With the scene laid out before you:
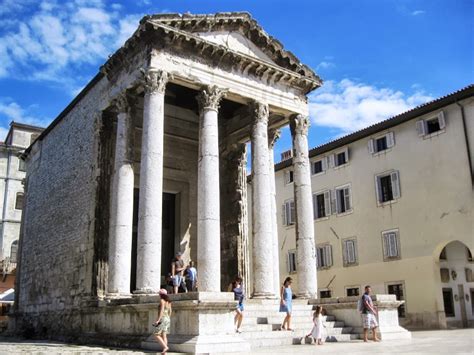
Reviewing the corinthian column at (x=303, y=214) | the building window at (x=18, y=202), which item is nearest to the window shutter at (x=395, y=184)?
the corinthian column at (x=303, y=214)

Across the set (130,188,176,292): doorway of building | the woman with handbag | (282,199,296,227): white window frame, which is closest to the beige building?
(282,199,296,227): white window frame

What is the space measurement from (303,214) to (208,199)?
153 inches

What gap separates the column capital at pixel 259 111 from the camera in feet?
53.4

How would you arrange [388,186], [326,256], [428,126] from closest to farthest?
[428,126]
[388,186]
[326,256]

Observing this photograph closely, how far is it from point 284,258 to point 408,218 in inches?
365

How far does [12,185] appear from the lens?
37.7 meters

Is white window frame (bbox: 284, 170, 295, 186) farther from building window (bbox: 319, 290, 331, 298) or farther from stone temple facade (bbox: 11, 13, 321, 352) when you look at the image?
stone temple facade (bbox: 11, 13, 321, 352)

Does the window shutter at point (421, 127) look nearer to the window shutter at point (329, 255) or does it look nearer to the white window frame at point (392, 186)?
the white window frame at point (392, 186)

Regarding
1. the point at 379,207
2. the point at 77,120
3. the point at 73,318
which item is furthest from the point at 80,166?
the point at 379,207

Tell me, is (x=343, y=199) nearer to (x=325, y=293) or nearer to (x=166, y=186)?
(x=325, y=293)

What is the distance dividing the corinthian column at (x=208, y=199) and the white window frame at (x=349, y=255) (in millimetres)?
13937

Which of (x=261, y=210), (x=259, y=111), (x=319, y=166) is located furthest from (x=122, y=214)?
(x=319, y=166)

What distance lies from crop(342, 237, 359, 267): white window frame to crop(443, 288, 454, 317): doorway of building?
4.54 meters

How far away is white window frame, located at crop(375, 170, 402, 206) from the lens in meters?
24.2
